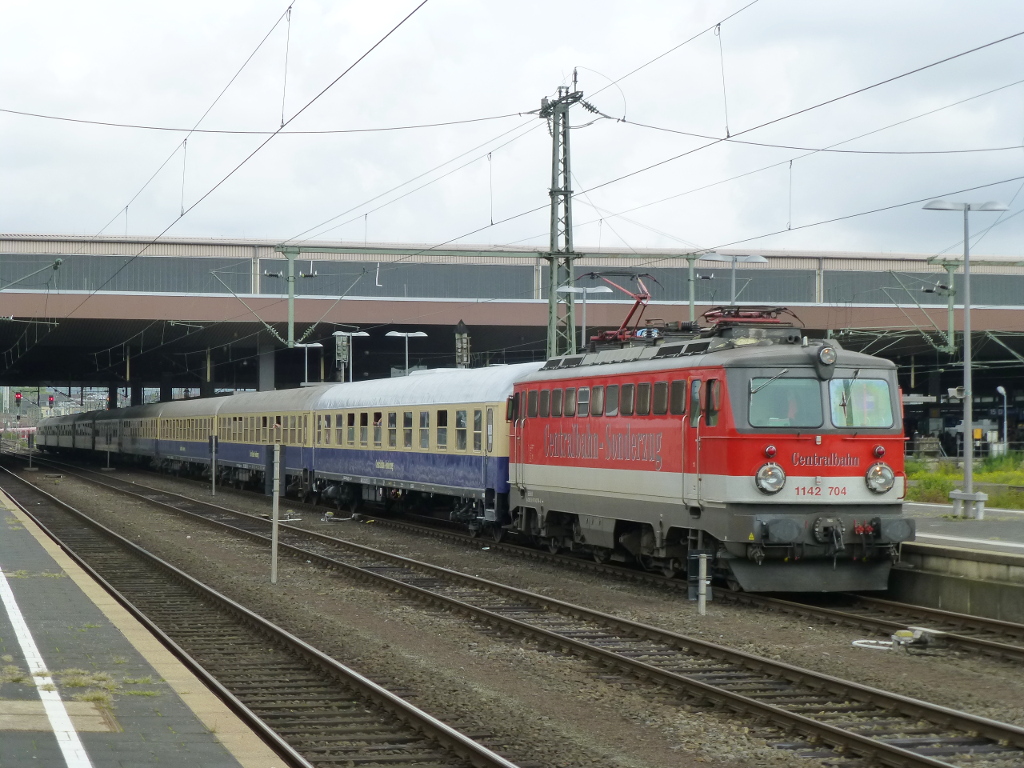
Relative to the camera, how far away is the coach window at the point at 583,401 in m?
19.0

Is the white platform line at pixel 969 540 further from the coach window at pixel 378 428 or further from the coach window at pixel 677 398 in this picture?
the coach window at pixel 378 428

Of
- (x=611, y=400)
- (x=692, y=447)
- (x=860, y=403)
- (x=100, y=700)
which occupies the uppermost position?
(x=611, y=400)

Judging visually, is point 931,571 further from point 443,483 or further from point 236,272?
point 236,272

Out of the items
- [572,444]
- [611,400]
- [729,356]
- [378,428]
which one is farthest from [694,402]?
[378,428]

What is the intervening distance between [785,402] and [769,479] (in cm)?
104

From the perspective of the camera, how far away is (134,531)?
28.0 meters

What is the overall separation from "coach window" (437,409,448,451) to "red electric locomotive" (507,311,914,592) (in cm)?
849

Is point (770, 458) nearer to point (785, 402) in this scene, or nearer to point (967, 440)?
point (785, 402)

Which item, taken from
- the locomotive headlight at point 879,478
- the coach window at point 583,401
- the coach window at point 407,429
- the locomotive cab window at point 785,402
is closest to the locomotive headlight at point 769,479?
the locomotive cab window at point 785,402

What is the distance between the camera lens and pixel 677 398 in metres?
16.4

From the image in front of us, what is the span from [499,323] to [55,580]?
122 feet

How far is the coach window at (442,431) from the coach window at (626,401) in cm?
808

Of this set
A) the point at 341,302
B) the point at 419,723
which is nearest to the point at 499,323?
the point at 341,302

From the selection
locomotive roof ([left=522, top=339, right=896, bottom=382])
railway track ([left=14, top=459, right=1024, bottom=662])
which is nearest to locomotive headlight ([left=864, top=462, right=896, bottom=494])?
locomotive roof ([left=522, top=339, right=896, bottom=382])
